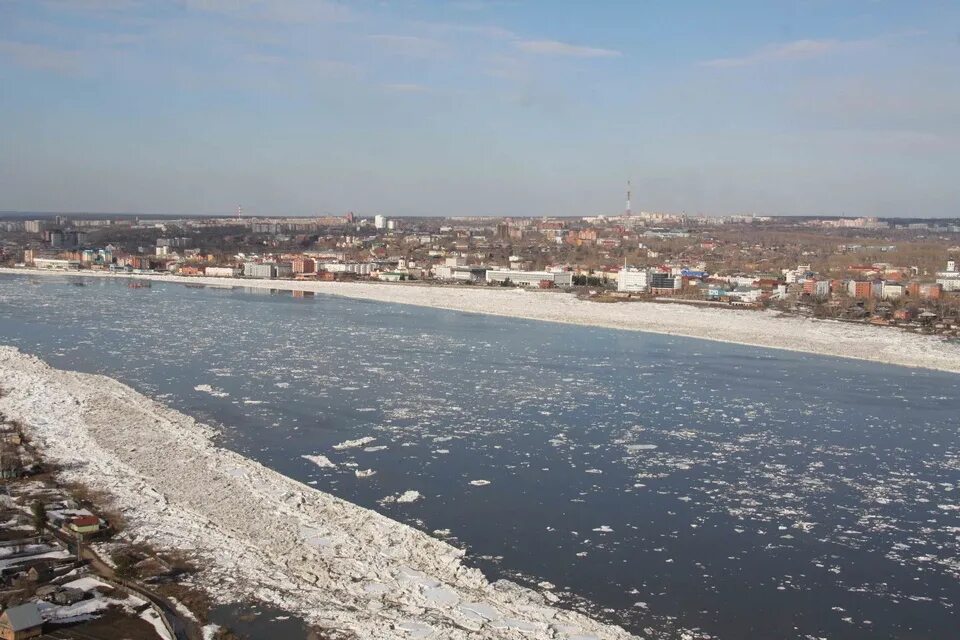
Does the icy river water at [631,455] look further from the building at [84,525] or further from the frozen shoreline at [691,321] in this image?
the building at [84,525]

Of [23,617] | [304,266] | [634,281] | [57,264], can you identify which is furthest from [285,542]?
[57,264]

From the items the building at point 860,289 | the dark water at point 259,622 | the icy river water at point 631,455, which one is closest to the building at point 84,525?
the dark water at point 259,622

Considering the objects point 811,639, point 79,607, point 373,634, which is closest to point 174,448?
point 79,607

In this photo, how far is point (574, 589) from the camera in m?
3.25

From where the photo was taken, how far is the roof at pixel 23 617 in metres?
2.71

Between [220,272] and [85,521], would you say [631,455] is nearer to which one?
[85,521]

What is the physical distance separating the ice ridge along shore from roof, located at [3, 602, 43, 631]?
22.6 inches

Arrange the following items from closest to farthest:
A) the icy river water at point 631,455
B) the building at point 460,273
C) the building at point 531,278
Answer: the icy river water at point 631,455 < the building at point 531,278 < the building at point 460,273

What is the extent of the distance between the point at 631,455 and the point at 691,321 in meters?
8.33

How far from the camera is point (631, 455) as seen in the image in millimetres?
5094

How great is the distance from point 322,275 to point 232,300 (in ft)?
25.9

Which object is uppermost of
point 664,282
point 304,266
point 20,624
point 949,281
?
point 949,281

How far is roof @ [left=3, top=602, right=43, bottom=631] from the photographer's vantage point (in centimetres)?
271

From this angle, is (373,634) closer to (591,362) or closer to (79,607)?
(79,607)
